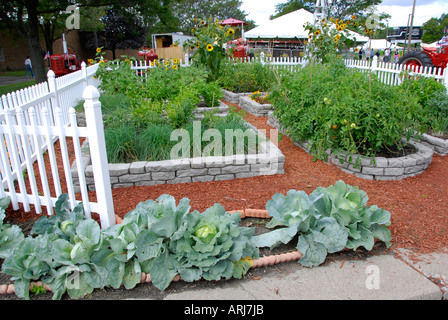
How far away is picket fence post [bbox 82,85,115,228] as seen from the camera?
8.32 ft

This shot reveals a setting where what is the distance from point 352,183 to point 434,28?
170ft

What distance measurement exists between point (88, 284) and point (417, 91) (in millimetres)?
6052

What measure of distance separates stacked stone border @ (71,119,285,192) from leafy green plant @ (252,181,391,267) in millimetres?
1232

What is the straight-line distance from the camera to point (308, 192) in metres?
3.80

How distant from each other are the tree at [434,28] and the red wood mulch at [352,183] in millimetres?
46850

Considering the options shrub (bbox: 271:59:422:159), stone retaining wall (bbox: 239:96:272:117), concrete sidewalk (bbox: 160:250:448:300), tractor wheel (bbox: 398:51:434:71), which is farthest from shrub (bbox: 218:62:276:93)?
concrete sidewalk (bbox: 160:250:448:300)

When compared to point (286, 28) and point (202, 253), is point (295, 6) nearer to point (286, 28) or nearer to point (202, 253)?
point (286, 28)

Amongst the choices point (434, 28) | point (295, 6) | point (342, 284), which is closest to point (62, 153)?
point (342, 284)

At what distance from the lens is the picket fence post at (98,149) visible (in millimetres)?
2535

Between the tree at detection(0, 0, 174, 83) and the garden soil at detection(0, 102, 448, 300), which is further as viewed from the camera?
the tree at detection(0, 0, 174, 83)

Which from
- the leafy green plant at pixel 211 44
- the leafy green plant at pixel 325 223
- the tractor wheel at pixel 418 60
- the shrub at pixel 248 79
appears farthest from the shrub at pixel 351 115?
the tractor wheel at pixel 418 60

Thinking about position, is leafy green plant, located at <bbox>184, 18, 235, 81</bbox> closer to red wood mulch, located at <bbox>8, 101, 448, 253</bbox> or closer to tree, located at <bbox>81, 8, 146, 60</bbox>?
red wood mulch, located at <bbox>8, 101, 448, 253</bbox>

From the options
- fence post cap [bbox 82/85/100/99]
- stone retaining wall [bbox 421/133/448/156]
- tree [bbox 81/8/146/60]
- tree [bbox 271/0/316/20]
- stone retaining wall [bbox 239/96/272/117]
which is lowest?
stone retaining wall [bbox 421/133/448/156]
